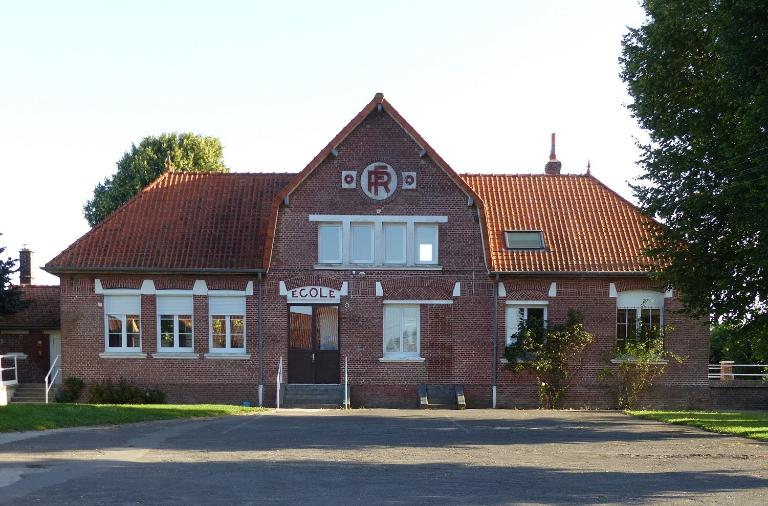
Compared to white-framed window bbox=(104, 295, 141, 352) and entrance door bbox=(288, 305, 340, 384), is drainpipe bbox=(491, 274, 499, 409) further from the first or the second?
white-framed window bbox=(104, 295, 141, 352)

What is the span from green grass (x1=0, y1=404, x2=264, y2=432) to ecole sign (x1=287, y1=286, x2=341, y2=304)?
18.5 ft

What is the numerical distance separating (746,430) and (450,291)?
11.7 meters

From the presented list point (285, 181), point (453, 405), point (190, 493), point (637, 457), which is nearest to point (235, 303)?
point (285, 181)

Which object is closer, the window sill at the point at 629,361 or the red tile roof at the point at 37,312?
the window sill at the point at 629,361

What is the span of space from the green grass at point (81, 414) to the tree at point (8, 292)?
10.8m

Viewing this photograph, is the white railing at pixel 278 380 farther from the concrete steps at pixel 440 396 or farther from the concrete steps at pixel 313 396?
the concrete steps at pixel 440 396

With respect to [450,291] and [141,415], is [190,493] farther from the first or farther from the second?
[450,291]

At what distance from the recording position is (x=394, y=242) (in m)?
32.2

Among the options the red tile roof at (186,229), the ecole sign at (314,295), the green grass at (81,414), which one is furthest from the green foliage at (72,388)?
the ecole sign at (314,295)

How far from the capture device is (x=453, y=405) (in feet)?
102

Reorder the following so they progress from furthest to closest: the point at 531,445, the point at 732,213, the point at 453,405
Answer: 1. the point at 453,405
2. the point at 732,213
3. the point at 531,445

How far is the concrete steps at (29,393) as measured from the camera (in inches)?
1297

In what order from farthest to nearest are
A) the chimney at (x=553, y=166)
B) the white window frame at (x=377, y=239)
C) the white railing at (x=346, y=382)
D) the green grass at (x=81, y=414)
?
the chimney at (x=553, y=166)
the white window frame at (x=377, y=239)
the white railing at (x=346, y=382)
the green grass at (x=81, y=414)

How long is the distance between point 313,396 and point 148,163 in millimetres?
27068
